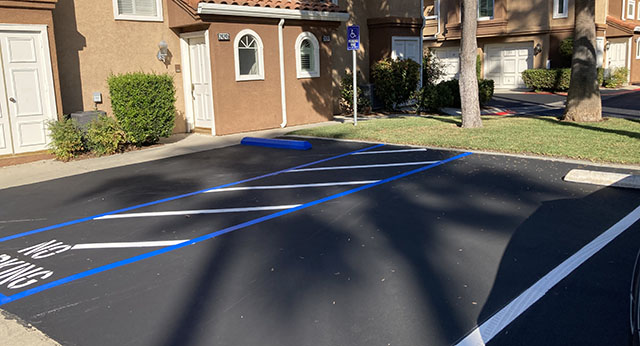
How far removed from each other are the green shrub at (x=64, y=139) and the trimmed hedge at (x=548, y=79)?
78.1 ft

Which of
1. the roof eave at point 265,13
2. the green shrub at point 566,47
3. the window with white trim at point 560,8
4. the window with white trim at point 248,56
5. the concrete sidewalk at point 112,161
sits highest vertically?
the window with white trim at point 560,8

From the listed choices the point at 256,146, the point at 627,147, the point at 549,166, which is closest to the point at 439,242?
the point at 549,166

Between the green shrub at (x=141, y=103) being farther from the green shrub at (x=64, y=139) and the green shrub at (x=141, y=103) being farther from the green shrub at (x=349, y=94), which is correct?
the green shrub at (x=349, y=94)

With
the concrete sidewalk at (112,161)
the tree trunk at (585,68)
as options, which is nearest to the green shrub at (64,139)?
the concrete sidewalk at (112,161)

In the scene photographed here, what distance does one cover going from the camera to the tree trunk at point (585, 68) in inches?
567

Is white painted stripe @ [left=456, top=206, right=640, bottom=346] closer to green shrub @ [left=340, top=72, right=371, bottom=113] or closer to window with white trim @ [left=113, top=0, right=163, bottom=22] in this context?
window with white trim @ [left=113, top=0, right=163, bottom=22]

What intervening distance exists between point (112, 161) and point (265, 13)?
617 cm

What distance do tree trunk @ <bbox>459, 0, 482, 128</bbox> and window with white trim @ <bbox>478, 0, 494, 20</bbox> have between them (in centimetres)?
1858

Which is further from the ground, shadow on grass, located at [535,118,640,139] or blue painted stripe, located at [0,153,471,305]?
shadow on grass, located at [535,118,640,139]

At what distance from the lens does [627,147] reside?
1030 centimetres

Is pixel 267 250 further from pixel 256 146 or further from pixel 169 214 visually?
pixel 256 146

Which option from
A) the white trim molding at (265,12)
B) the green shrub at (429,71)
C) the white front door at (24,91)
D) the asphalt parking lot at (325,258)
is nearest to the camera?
the asphalt parking lot at (325,258)

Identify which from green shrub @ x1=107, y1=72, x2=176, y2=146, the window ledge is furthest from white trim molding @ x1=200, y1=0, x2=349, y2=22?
green shrub @ x1=107, y1=72, x2=176, y2=146

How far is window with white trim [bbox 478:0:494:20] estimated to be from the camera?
30.7 metres
